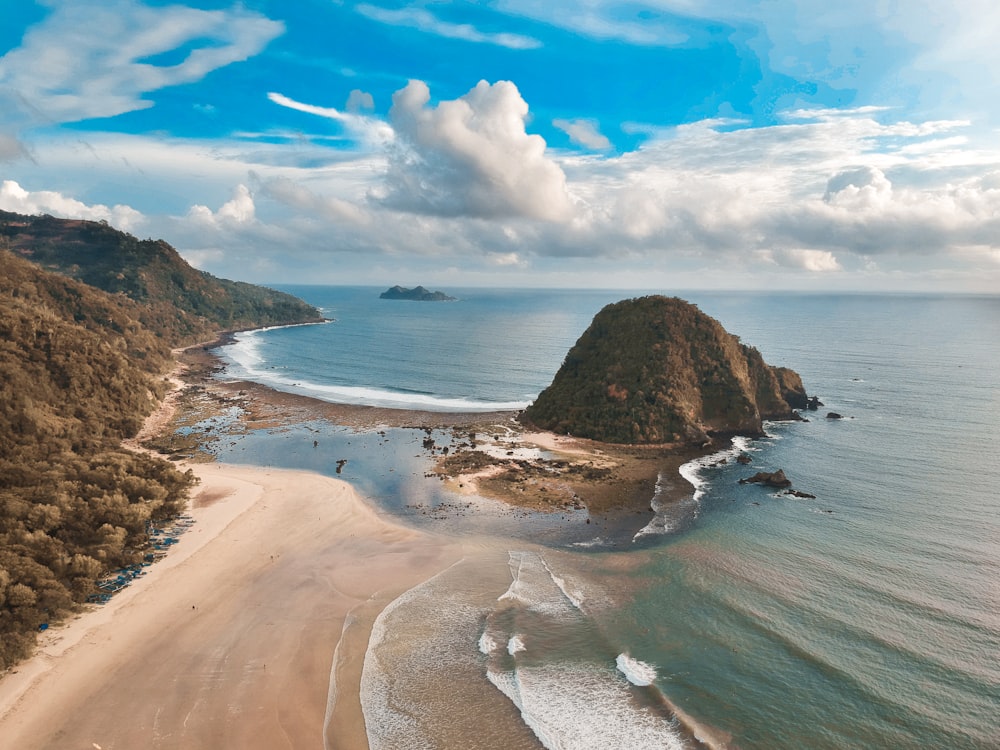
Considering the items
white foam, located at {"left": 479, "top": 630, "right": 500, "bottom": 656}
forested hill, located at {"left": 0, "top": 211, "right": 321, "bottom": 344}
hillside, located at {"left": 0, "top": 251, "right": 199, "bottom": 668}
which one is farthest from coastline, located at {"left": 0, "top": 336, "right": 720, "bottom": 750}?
forested hill, located at {"left": 0, "top": 211, "right": 321, "bottom": 344}

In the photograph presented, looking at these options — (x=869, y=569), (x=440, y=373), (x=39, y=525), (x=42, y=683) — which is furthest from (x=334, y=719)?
(x=440, y=373)

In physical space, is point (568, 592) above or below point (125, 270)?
below

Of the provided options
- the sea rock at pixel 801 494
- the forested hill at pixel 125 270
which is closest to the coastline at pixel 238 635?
the sea rock at pixel 801 494

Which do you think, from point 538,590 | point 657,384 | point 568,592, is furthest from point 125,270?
point 568,592

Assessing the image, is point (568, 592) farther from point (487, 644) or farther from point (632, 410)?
point (632, 410)

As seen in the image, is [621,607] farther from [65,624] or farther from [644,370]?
[644,370]

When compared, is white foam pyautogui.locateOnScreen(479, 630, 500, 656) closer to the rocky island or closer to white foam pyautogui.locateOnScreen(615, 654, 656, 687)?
white foam pyautogui.locateOnScreen(615, 654, 656, 687)
